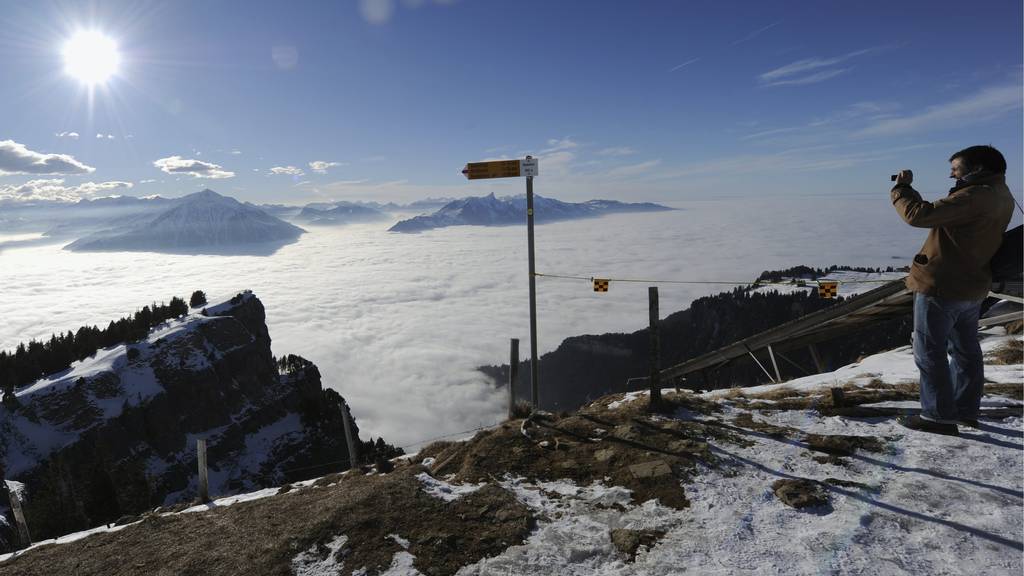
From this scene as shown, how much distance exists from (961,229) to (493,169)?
658 centimetres

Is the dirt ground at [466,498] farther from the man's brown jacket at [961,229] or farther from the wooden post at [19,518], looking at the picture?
the wooden post at [19,518]

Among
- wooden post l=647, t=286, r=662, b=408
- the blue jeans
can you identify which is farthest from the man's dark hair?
wooden post l=647, t=286, r=662, b=408

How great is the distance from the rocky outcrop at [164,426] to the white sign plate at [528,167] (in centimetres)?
5752

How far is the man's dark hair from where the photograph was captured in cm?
509

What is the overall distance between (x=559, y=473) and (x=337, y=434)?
11308 centimetres

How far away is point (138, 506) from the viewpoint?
213ft

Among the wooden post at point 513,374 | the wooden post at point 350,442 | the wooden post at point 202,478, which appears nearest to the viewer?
the wooden post at point 513,374

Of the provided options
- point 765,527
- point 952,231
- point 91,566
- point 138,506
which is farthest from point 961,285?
point 138,506

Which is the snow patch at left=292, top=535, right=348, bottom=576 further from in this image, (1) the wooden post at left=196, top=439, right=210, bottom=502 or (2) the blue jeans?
(1) the wooden post at left=196, top=439, right=210, bottom=502

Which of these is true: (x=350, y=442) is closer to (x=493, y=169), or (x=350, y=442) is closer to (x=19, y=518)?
(x=19, y=518)

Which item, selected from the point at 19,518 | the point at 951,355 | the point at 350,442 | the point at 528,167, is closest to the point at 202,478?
the point at 19,518

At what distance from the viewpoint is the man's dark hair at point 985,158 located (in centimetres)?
509

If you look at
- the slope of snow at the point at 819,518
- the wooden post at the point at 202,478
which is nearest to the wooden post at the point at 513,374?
the slope of snow at the point at 819,518

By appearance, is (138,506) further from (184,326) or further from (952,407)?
(952,407)
